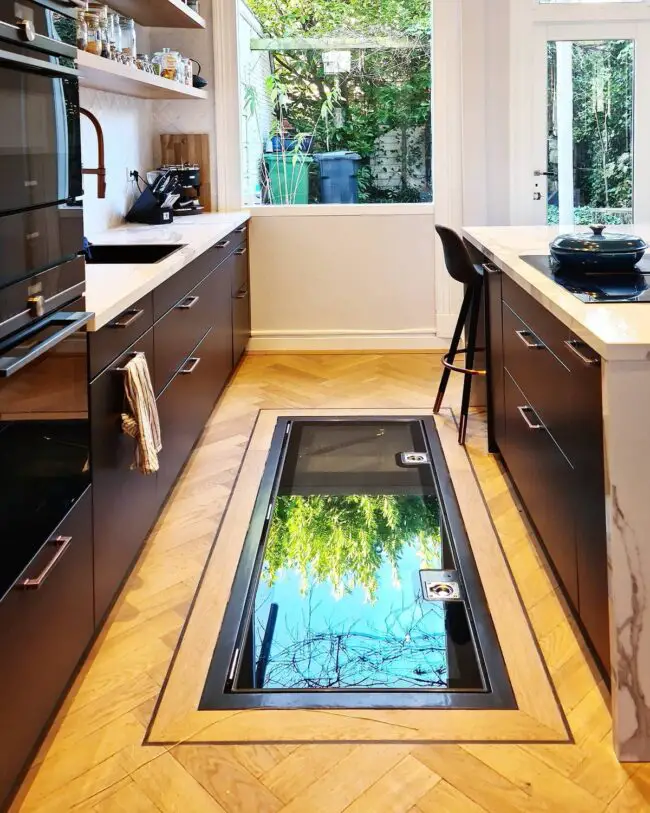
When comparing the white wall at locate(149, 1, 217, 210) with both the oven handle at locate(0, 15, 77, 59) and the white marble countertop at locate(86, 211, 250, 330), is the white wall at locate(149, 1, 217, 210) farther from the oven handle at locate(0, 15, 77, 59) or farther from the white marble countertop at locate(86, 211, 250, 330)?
the oven handle at locate(0, 15, 77, 59)

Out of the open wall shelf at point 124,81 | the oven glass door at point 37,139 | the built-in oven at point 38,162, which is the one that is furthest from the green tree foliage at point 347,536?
the open wall shelf at point 124,81

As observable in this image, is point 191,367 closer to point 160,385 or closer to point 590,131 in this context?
point 160,385

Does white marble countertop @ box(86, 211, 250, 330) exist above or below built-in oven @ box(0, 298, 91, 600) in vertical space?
above

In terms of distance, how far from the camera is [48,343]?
5.85 ft

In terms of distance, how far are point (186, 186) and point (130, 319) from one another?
122 inches

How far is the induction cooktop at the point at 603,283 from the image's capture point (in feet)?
7.37

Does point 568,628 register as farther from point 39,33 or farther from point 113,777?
point 39,33

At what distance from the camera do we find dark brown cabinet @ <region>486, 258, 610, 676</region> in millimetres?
1943

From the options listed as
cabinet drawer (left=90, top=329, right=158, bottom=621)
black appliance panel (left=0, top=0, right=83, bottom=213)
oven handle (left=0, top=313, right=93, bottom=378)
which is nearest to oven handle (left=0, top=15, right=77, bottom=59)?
black appliance panel (left=0, top=0, right=83, bottom=213)

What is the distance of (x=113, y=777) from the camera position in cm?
180

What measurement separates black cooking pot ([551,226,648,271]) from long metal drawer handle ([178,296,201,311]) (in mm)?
1436

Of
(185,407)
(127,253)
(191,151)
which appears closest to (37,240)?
(185,407)

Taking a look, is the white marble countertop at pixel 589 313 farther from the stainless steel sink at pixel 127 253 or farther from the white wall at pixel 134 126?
the white wall at pixel 134 126

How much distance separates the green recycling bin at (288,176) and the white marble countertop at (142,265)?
0.50 m
